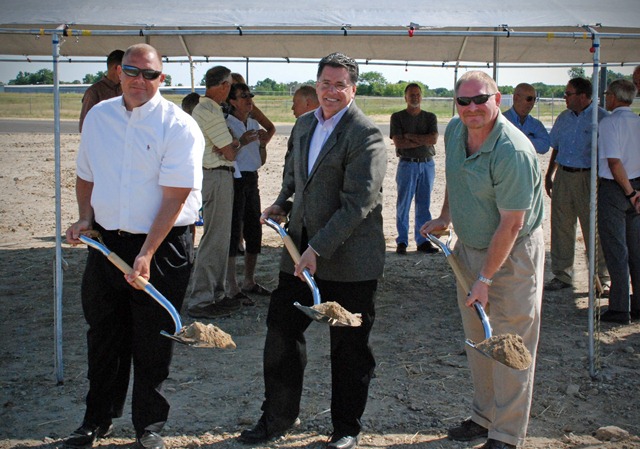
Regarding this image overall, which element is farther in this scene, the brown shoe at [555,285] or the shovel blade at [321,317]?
the brown shoe at [555,285]

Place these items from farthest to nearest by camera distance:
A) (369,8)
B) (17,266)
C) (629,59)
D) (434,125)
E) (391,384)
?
1. (629,59)
2. (434,125)
3. (17,266)
4. (369,8)
5. (391,384)

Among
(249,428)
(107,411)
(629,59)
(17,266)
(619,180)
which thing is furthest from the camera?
(629,59)

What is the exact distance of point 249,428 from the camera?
422 cm

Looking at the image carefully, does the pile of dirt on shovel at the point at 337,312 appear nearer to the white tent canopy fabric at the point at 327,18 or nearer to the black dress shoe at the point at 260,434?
the black dress shoe at the point at 260,434

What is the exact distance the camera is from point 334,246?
366 cm

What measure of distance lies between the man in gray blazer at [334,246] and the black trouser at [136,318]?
19.5 inches

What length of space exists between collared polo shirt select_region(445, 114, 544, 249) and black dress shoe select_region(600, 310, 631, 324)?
2840 mm

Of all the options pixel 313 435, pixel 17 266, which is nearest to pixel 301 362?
pixel 313 435

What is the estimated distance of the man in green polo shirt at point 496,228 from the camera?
3.52m

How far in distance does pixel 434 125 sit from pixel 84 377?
17.0ft

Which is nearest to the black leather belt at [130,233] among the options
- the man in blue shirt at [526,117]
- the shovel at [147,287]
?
the shovel at [147,287]

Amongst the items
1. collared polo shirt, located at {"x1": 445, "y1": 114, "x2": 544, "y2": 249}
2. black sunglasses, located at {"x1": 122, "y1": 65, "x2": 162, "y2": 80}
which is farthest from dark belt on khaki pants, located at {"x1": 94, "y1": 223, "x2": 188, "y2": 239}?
collared polo shirt, located at {"x1": 445, "y1": 114, "x2": 544, "y2": 249}

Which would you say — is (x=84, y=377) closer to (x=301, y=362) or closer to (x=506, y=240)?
(x=301, y=362)

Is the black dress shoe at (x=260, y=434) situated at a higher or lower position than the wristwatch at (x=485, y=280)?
lower
